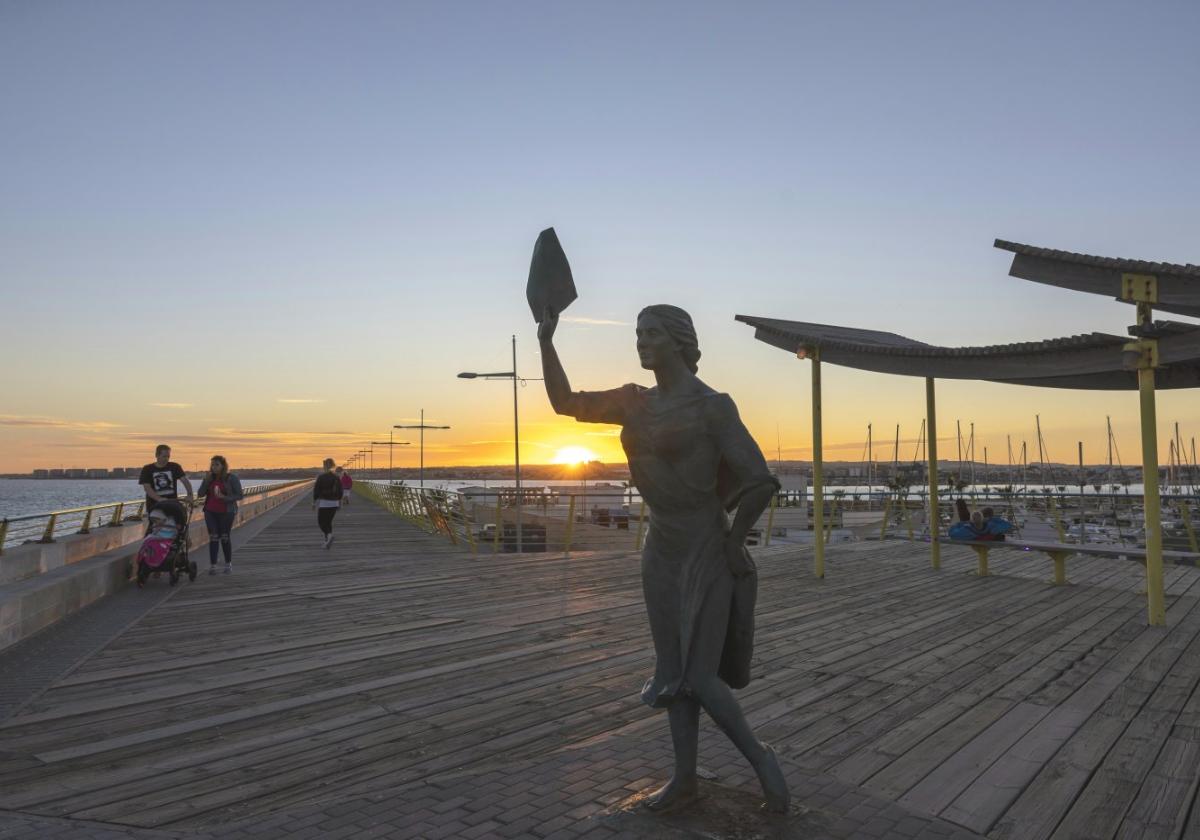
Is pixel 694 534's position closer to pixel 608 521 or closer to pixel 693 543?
pixel 693 543

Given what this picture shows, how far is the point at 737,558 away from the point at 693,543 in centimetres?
19

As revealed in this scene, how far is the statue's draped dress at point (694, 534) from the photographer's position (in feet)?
10.7

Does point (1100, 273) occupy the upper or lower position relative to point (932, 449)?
upper

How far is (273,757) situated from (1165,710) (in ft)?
17.3

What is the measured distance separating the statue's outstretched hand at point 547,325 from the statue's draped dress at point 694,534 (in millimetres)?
573

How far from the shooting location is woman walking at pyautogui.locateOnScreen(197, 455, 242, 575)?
1103 cm

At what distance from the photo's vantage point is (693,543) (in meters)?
3.33

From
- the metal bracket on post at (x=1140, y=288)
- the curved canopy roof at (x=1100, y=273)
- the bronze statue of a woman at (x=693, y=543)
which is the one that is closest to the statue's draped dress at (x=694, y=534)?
the bronze statue of a woman at (x=693, y=543)

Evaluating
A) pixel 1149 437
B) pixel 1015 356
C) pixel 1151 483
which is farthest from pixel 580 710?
pixel 1015 356

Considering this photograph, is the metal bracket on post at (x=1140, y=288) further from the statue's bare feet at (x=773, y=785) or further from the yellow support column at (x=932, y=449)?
the statue's bare feet at (x=773, y=785)

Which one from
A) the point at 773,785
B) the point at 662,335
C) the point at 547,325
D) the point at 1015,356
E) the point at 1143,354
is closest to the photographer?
the point at 773,785

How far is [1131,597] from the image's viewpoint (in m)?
9.26

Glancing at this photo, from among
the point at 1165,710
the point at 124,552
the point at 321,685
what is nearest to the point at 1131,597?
the point at 1165,710

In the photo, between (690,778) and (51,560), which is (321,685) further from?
(51,560)
